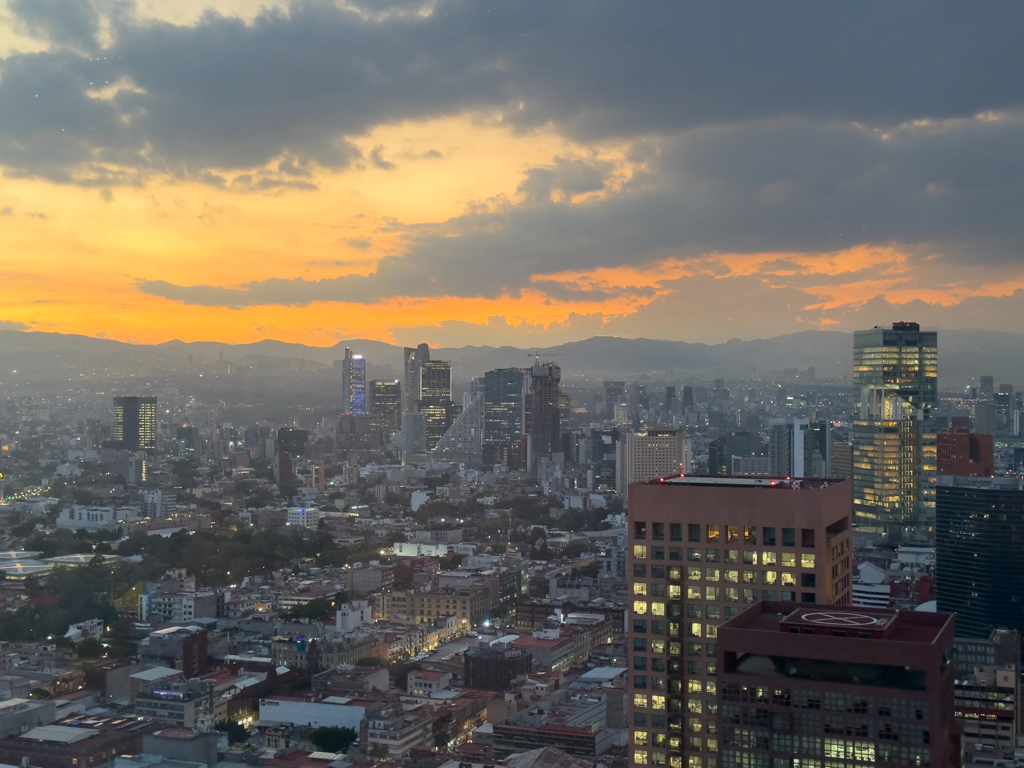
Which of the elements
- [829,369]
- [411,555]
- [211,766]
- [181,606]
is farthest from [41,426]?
[211,766]

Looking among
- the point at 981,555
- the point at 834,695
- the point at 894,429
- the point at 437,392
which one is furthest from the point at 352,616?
the point at 437,392

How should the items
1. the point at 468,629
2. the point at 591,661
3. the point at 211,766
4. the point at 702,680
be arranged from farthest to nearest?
the point at 468,629 < the point at 591,661 < the point at 211,766 < the point at 702,680

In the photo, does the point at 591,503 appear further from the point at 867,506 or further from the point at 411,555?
the point at 867,506

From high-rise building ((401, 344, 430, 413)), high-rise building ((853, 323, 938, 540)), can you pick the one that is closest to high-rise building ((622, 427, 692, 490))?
high-rise building ((853, 323, 938, 540))

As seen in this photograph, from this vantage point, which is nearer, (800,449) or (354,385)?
(800,449)

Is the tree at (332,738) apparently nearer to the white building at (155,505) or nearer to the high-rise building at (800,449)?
the high-rise building at (800,449)

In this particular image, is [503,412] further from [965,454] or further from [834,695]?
[834,695]

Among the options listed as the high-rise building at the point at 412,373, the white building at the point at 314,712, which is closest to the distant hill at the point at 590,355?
the high-rise building at the point at 412,373
